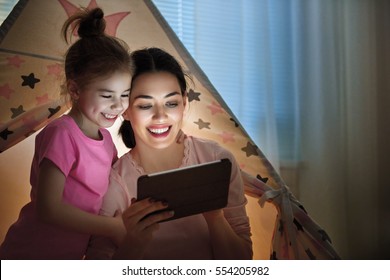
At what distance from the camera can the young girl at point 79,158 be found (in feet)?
5.08

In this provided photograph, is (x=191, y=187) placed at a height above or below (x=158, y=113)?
below

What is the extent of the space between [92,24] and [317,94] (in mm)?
1048

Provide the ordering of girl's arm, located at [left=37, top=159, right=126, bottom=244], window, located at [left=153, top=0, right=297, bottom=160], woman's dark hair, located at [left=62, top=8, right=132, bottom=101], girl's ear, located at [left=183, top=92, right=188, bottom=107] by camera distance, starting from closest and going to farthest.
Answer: girl's arm, located at [left=37, top=159, right=126, bottom=244], woman's dark hair, located at [left=62, top=8, right=132, bottom=101], girl's ear, located at [left=183, top=92, right=188, bottom=107], window, located at [left=153, top=0, right=297, bottom=160]

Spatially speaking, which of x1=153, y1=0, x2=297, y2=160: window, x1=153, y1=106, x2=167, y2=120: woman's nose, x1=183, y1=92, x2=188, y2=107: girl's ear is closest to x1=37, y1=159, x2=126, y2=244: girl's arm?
x1=153, y1=106, x2=167, y2=120: woman's nose

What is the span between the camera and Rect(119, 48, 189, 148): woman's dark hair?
171 centimetres

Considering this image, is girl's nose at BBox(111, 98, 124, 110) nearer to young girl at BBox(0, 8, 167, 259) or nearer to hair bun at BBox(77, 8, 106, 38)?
young girl at BBox(0, 8, 167, 259)

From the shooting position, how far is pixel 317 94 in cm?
218

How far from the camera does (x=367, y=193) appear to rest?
7.19ft

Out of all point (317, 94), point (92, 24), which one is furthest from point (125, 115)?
point (317, 94)

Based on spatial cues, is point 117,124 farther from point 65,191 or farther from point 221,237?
point 221,237

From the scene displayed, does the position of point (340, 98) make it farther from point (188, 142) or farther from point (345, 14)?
point (188, 142)

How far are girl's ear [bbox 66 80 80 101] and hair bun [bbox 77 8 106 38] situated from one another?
0.57 feet

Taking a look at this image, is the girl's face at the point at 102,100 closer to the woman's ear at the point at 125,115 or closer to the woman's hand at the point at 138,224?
the woman's ear at the point at 125,115
